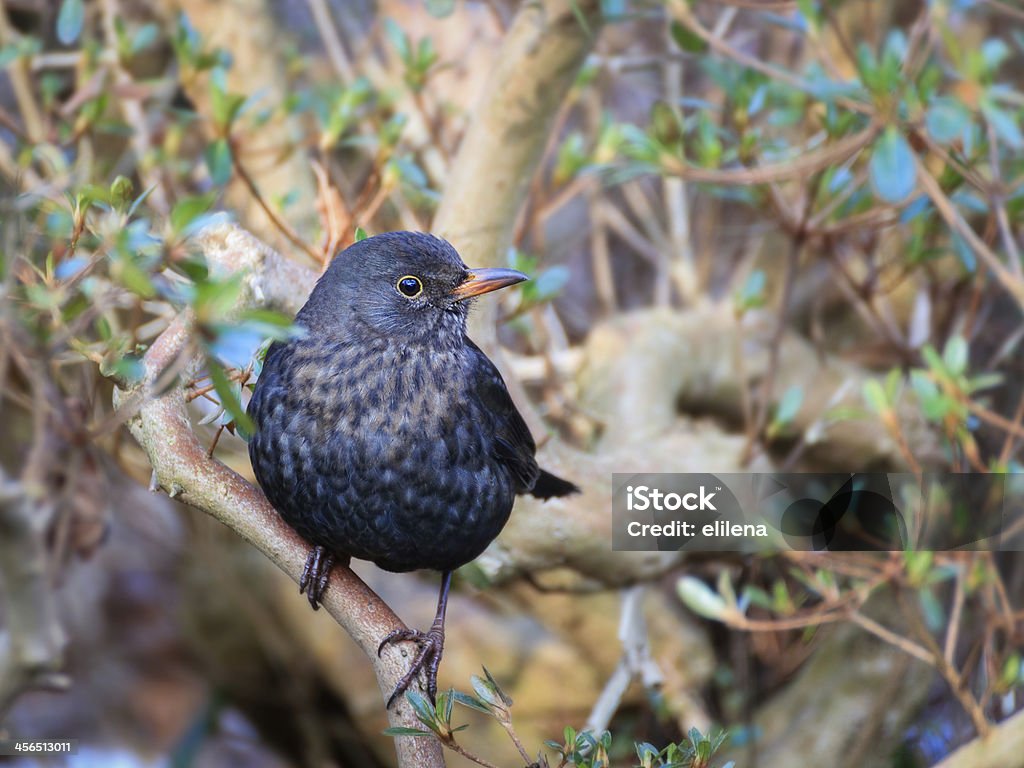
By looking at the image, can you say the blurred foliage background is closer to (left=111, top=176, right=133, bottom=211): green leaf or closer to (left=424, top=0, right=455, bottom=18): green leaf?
(left=424, top=0, right=455, bottom=18): green leaf

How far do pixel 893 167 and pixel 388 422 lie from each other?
1.31m

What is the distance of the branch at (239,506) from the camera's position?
6.78 feet

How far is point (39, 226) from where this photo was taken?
2.01 m

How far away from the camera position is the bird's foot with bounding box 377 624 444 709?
2.13 meters

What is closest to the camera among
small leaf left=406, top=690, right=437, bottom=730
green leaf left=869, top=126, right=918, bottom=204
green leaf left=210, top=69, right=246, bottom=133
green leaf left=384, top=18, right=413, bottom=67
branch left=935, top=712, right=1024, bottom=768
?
small leaf left=406, top=690, right=437, bottom=730

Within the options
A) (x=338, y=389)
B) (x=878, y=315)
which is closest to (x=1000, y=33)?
(x=878, y=315)

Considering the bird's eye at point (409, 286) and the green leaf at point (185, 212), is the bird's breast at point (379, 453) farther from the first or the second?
the green leaf at point (185, 212)

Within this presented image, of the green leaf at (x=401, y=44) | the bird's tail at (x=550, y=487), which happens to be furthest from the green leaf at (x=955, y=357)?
the green leaf at (x=401, y=44)

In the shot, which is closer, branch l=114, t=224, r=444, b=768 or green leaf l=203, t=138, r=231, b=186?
branch l=114, t=224, r=444, b=768

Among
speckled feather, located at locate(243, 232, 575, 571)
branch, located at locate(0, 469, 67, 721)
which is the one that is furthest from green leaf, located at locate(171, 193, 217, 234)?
speckled feather, located at locate(243, 232, 575, 571)

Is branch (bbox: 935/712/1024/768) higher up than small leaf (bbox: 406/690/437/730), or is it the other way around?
small leaf (bbox: 406/690/437/730)

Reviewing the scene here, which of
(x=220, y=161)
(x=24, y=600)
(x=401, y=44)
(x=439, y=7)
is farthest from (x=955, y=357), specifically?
(x=24, y=600)

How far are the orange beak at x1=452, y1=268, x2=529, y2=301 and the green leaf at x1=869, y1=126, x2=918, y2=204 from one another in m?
0.88

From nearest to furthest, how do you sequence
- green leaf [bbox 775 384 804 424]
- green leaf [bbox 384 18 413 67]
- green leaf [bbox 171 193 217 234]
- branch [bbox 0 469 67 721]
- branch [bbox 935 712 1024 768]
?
green leaf [bbox 171 193 217 234] → branch [bbox 0 469 67 721] → branch [bbox 935 712 1024 768] → green leaf [bbox 775 384 804 424] → green leaf [bbox 384 18 413 67]
